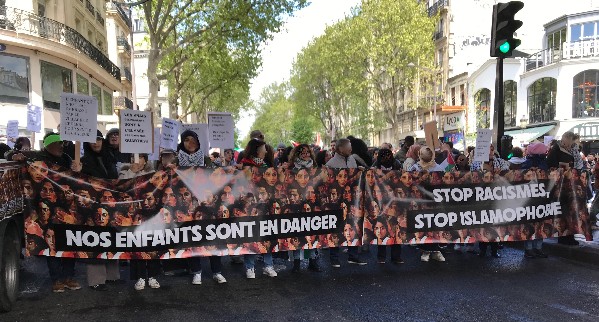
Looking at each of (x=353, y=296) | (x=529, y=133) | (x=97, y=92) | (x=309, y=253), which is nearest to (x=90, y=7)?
(x=97, y=92)

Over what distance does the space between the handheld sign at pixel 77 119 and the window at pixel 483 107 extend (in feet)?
113

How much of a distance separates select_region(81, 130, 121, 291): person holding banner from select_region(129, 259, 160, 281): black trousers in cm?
20

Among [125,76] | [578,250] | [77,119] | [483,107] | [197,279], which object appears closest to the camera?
[77,119]

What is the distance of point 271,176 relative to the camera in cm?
617

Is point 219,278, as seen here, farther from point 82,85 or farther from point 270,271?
point 82,85

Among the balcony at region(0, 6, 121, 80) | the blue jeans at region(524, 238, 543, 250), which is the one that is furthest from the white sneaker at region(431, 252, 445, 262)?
the balcony at region(0, 6, 121, 80)

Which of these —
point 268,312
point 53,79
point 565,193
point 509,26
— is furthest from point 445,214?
point 53,79

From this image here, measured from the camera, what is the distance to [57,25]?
24.2 metres

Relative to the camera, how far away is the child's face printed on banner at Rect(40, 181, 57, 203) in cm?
543

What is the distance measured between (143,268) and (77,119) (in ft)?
6.16

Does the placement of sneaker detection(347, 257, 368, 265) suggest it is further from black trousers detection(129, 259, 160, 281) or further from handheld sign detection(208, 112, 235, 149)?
handheld sign detection(208, 112, 235, 149)

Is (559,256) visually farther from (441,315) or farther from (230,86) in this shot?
(230,86)

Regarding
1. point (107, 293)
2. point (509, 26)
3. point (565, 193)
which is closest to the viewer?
point (107, 293)

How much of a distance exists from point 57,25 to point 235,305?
918 inches
